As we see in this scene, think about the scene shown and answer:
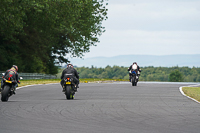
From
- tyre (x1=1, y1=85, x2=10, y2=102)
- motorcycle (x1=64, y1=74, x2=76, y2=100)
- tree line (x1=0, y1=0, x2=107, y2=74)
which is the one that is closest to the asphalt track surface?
tyre (x1=1, y1=85, x2=10, y2=102)

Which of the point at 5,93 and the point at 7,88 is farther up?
the point at 7,88

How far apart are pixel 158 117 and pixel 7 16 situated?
26284 mm

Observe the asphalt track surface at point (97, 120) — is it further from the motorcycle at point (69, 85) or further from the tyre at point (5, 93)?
the motorcycle at point (69, 85)

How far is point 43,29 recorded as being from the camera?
4706 centimetres

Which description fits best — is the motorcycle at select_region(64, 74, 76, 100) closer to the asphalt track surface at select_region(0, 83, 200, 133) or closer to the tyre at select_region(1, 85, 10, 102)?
the tyre at select_region(1, 85, 10, 102)

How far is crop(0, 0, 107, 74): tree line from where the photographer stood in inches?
1511

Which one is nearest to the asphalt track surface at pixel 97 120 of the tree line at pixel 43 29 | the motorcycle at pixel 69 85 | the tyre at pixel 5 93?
the tyre at pixel 5 93

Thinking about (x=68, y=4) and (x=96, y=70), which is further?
(x=96, y=70)

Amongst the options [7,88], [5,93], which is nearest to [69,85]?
[7,88]

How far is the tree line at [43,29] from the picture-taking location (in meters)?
38.4

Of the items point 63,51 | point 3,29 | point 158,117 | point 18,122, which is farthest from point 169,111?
point 63,51

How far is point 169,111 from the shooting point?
1409 cm

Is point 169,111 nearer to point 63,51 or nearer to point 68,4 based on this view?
point 68,4

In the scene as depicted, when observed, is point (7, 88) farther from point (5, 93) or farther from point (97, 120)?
point (97, 120)
